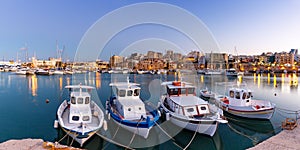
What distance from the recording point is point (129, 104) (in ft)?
44.4

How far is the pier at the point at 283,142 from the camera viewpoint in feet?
29.1

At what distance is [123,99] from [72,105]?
3763 mm

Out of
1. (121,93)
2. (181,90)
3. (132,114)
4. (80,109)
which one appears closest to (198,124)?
(132,114)

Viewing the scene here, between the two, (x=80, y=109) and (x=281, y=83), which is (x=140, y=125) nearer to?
(x=80, y=109)

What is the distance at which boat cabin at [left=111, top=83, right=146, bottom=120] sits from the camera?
1279 cm

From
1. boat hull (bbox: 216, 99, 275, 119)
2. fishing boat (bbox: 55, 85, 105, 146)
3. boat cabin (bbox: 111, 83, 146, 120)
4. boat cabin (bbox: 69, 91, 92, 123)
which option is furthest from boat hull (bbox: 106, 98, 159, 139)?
boat hull (bbox: 216, 99, 275, 119)

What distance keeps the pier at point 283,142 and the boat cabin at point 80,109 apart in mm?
9296

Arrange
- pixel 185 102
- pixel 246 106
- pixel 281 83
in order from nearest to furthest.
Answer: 1. pixel 185 102
2. pixel 246 106
3. pixel 281 83

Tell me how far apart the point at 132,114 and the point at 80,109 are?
137 inches

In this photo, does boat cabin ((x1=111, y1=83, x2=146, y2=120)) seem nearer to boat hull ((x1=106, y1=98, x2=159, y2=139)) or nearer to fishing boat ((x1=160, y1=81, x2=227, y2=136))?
boat hull ((x1=106, y1=98, x2=159, y2=139))

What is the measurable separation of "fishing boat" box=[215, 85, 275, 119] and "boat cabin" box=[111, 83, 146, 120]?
8701mm

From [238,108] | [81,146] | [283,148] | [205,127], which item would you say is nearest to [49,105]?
[81,146]

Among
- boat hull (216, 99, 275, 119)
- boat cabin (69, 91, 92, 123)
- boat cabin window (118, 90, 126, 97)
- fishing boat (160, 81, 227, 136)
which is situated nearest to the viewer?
boat cabin (69, 91, 92, 123)

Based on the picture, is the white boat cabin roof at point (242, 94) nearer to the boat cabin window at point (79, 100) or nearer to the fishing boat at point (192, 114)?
the fishing boat at point (192, 114)
